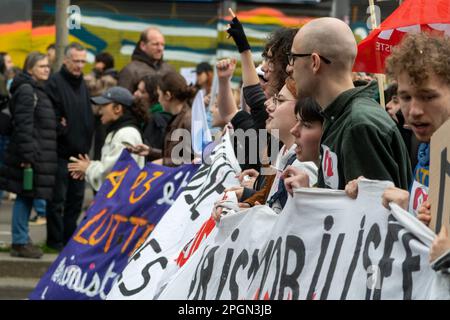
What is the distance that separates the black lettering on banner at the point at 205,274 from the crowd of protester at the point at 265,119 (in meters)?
0.37

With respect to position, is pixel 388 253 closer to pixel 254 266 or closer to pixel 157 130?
pixel 254 266

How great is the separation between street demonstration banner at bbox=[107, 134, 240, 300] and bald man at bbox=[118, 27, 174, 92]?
6.70m

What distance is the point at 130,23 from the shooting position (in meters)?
21.9

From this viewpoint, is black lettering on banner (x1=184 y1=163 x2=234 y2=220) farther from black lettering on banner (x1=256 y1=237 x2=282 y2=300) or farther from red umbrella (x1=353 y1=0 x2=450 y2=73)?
black lettering on banner (x1=256 y1=237 x2=282 y2=300)

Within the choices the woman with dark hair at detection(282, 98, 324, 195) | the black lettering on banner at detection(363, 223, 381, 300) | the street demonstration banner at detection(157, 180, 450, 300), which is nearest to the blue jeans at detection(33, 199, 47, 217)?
the street demonstration banner at detection(157, 180, 450, 300)

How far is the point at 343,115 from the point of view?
5422 millimetres

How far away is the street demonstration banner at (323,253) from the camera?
4250mm

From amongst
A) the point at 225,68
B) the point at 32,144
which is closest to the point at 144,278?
the point at 225,68

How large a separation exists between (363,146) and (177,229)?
10.5 feet

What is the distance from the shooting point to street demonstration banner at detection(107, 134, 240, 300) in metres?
7.88

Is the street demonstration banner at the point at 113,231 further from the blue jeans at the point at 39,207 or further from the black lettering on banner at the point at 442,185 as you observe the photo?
the blue jeans at the point at 39,207

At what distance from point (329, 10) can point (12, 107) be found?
9.61 meters

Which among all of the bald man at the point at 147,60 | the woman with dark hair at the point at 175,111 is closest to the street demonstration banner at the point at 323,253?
the woman with dark hair at the point at 175,111
